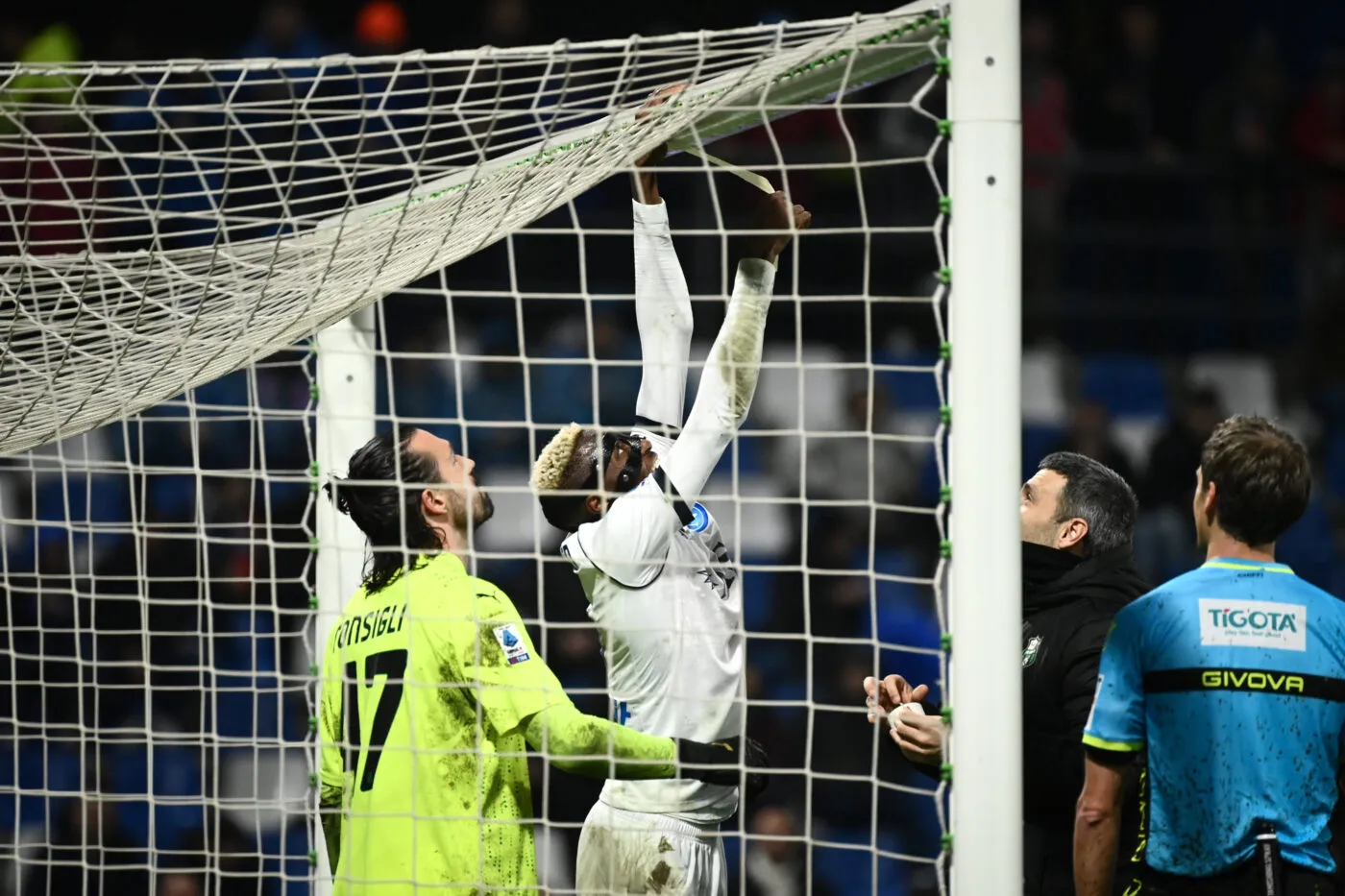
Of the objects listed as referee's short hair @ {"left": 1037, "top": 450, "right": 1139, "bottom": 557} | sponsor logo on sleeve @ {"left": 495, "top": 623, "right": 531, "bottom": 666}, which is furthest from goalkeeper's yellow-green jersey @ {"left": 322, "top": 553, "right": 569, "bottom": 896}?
referee's short hair @ {"left": 1037, "top": 450, "right": 1139, "bottom": 557}

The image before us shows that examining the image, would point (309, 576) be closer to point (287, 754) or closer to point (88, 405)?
point (287, 754)

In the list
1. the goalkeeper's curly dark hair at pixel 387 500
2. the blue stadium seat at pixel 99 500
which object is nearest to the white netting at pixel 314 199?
the goalkeeper's curly dark hair at pixel 387 500

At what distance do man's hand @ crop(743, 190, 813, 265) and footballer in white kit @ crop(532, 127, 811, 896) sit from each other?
0.37 feet

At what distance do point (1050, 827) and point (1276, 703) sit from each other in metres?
0.82

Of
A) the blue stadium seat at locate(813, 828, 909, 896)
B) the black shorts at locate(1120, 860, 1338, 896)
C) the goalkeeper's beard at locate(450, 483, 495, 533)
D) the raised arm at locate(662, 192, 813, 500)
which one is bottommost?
the blue stadium seat at locate(813, 828, 909, 896)

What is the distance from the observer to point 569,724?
264 centimetres

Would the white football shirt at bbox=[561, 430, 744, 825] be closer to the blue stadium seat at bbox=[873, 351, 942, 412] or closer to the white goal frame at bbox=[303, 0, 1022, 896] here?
the white goal frame at bbox=[303, 0, 1022, 896]

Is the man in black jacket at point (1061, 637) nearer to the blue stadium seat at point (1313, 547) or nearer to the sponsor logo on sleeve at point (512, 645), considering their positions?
the sponsor logo on sleeve at point (512, 645)

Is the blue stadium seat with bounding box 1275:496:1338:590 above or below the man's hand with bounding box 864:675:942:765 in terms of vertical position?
above

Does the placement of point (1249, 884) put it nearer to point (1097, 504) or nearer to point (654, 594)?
point (1097, 504)

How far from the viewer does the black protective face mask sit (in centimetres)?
311

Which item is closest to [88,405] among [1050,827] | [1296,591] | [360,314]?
[360,314]

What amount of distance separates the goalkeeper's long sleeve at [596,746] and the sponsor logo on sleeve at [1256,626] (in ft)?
3.13

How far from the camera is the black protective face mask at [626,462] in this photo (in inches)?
122
